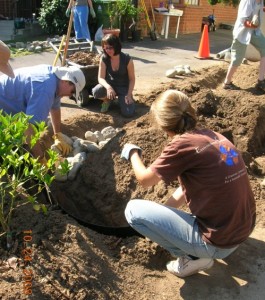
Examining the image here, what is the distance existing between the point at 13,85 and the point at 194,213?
2316 millimetres

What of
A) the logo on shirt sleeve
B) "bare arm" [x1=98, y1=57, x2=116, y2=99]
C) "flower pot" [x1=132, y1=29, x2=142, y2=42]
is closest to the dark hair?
"bare arm" [x1=98, y1=57, x2=116, y2=99]

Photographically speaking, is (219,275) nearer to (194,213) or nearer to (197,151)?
(194,213)

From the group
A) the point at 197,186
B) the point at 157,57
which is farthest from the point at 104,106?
the point at 157,57

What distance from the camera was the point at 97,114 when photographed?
588 centimetres

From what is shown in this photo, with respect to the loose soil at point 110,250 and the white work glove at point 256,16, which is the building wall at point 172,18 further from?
the loose soil at point 110,250

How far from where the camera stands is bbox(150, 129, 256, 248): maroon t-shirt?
98.3 inches

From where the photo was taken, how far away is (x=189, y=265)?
114 inches

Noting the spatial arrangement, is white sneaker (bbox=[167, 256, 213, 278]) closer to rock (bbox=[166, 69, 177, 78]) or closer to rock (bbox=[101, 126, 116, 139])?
rock (bbox=[101, 126, 116, 139])

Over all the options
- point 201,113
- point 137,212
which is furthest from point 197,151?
point 201,113

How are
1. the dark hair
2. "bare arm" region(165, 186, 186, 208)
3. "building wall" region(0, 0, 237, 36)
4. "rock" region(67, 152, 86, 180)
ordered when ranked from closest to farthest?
"bare arm" region(165, 186, 186, 208) → "rock" region(67, 152, 86, 180) → the dark hair → "building wall" region(0, 0, 237, 36)

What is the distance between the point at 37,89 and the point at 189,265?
2142 millimetres

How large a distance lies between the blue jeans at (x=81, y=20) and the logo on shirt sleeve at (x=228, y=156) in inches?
290

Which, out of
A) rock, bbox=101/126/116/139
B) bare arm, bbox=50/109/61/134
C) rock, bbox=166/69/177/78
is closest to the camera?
bare arm, bbox=50/109/61/134

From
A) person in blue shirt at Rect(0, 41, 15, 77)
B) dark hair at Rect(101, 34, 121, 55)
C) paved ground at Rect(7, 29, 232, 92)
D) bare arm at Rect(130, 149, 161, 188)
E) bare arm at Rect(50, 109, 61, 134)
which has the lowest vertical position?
paved ground at Rect(7, 29, 232, 92)
